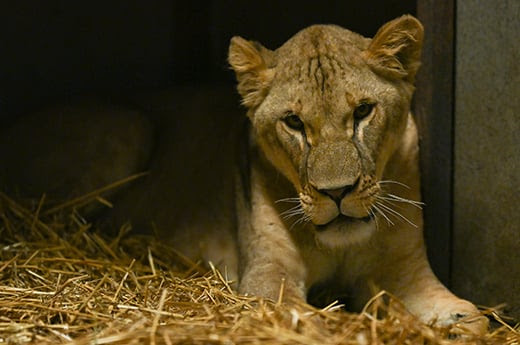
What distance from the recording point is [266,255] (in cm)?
369

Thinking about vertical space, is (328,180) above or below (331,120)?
below

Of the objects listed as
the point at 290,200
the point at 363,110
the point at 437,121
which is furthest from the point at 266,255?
the point at 437,121

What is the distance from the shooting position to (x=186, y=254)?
4438mm

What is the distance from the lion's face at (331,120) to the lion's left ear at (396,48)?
0.01m

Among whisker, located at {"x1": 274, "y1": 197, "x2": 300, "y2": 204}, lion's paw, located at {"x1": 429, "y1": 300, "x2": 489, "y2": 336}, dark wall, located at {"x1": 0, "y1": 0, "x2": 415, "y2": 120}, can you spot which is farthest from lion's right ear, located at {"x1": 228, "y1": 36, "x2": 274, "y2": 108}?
dark wall, located at {"x1": 0, "y1": 0, "x2": 415, "y2": 120}

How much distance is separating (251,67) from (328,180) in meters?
0.68

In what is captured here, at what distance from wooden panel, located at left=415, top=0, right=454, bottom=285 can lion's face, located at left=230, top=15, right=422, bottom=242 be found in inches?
13.6

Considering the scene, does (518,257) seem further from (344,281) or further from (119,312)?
(119,312)

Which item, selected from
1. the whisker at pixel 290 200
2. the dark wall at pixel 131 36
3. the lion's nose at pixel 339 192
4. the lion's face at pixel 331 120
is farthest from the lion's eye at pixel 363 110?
the dark wall at pixel 131 36

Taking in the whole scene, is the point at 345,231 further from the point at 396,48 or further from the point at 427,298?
the point at 396,48

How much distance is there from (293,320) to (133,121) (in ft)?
7.71

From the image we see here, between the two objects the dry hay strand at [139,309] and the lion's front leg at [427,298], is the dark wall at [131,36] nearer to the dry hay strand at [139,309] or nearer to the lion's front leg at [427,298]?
the dry hay strand at [139,309]

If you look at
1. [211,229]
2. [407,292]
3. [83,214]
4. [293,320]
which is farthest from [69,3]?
[293,320]

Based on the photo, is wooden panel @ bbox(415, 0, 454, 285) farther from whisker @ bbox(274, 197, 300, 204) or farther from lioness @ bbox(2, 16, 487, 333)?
whisker @ bbox(274, 197, 300, 204)
